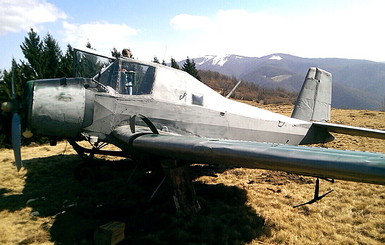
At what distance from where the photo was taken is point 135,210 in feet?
17.4

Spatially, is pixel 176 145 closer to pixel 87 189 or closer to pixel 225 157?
pixel 225 157

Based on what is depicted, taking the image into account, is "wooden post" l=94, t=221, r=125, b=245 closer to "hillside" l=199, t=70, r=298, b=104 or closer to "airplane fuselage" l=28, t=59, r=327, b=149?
"airplane fuselage" l=28, t=59, r=327, b=149

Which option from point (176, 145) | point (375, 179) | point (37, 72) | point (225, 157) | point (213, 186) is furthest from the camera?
point (37, 72)

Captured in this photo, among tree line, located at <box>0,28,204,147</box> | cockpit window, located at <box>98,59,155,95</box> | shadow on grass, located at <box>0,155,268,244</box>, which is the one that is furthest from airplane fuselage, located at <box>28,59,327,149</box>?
tree line, located at <box>0,28,204,147</box>

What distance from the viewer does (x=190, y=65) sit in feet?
127

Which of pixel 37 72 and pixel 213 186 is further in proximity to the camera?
pixel 37 72

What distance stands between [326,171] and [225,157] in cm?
117

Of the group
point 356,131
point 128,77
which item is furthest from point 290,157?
point 356,131

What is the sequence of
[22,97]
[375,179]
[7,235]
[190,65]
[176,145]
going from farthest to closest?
[190,65] → [22,97] → [7,235] → [176,145] → [375,179]

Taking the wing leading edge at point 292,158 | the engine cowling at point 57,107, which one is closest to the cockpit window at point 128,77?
the engine cowling at point 57,107

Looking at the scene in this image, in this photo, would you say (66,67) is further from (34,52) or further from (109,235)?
(109,235)

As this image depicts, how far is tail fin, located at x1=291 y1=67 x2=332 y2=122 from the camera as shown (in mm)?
8539

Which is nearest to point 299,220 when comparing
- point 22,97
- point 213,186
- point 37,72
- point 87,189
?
point 213,186

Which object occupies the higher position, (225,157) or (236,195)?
(225,157)
